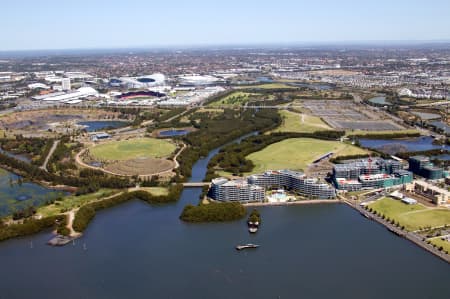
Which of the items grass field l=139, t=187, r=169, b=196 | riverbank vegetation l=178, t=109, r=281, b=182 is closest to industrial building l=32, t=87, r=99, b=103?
riverbank vegetation l=178, t=109, r=281, b=182

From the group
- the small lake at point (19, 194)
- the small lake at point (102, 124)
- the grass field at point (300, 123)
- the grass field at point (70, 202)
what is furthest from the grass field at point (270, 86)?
the grass field at point (70, 202)

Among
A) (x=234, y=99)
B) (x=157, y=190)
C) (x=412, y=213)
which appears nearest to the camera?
(x=412, y=213)

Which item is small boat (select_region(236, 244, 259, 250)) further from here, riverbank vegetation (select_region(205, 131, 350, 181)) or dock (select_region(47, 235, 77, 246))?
riverbank vegetation (select_region(205, 131, 350, 181))

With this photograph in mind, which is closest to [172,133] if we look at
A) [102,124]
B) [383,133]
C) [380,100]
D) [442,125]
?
[102,124]

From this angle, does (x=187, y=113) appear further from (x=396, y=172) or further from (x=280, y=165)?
(x=396, y=172)

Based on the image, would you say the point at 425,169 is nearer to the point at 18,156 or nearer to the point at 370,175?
the point at 370,175
